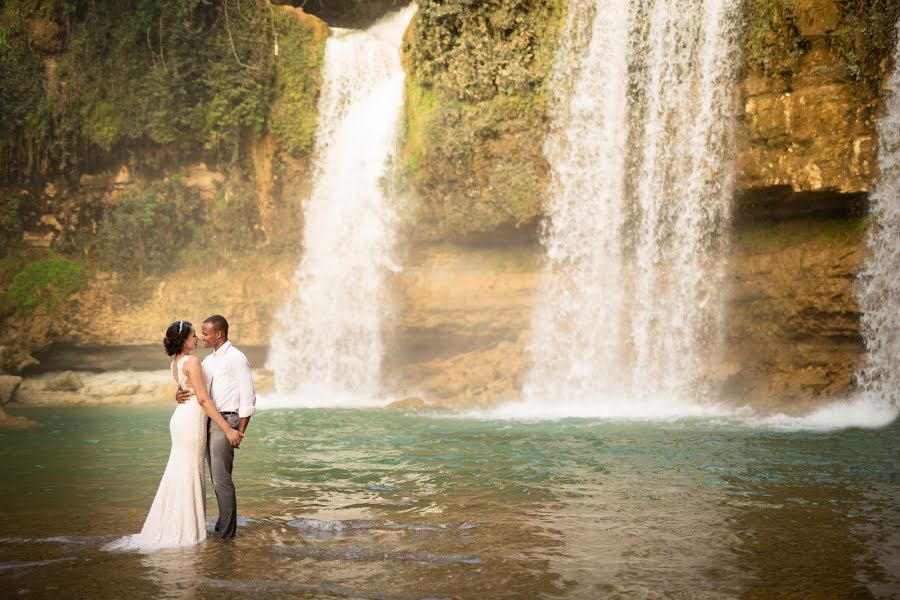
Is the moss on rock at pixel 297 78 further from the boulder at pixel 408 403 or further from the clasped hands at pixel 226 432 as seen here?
the clasped hands at pixel 226 432

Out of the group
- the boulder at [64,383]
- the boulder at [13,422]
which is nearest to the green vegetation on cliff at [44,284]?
the boulder at [64,383]

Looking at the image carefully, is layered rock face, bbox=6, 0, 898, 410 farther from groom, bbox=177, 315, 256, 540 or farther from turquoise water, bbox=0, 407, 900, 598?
groom, bbox=177, 315, 256, 540

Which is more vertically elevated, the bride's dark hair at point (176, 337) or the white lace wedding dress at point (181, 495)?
the bride's dark hair at point (176, 337)

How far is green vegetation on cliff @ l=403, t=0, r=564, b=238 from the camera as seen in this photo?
66.2 ft

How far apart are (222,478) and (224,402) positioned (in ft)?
1.89

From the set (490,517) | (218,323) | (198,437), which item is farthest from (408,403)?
(198,437)

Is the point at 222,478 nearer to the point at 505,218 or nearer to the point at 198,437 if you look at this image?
the point at 198,437

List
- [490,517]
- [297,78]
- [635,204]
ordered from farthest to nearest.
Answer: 1. [297,78]
2. [635,204]
3. [490,517]

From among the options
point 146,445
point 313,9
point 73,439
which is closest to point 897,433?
point 146,445

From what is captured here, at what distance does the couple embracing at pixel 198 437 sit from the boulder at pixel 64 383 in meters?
16.3

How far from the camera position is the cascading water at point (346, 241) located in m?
22.2

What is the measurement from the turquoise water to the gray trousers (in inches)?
5.7

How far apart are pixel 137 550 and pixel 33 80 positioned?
2038 centimetres

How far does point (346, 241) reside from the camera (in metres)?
22.5
